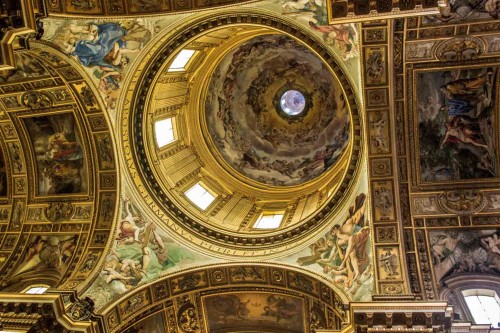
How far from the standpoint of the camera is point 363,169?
595 inches

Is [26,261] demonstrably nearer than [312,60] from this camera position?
Yes

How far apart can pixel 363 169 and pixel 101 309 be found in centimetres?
879

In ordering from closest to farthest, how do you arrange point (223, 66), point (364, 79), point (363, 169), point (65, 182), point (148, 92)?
point (364, 79), point (363, 169), point (148, 92), point (65, 182), point (223, 66)

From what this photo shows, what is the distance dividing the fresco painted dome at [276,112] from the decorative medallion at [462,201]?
17.8ft

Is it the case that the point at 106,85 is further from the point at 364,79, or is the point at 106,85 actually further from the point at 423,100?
the point at 423,100

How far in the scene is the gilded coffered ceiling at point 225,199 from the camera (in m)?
13.5

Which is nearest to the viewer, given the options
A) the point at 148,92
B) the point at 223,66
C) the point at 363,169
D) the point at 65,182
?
the point at 363,169

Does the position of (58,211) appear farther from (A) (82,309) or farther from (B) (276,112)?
(B) (276,112)

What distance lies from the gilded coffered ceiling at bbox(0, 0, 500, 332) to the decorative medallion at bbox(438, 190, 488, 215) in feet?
0.13

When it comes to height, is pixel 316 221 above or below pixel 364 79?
below

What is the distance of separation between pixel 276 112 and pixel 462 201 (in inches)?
421

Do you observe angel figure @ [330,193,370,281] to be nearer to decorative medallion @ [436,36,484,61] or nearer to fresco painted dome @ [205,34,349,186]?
decorative medallion @ [436,36,484,61]

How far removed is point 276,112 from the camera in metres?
23.4

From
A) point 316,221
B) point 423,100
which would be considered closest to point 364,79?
point 423,100
